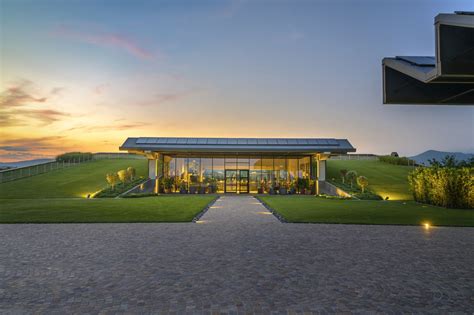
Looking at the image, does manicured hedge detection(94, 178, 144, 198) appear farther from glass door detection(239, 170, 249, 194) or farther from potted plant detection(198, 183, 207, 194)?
glass door detection(239, 170, 249, 194)

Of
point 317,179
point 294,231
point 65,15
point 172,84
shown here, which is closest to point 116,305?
point 294,231

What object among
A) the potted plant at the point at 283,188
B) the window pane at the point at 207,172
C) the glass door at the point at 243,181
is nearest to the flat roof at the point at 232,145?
the window pane at the point at 207,172

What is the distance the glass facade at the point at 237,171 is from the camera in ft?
97.8

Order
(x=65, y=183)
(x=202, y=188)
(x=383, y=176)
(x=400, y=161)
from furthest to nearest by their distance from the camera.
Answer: (x=400, y=161), (x=383, y=176), (x=202, y=188), (x=65, y=183)

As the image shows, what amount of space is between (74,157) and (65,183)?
15.3 m

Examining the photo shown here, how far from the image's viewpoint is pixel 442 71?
645 cm

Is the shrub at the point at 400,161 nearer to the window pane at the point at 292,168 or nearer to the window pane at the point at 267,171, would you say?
the window pane at the point at 292,168

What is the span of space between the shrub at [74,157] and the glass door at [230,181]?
844 inches

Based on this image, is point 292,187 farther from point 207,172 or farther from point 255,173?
point 207,172

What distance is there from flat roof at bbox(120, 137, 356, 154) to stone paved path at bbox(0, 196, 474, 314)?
55.4 feet

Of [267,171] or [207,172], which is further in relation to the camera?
[267,171]

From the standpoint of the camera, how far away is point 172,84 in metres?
23.8

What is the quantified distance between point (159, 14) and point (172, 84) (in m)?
6.51

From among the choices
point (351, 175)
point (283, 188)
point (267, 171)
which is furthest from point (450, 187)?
point (267, 171)
